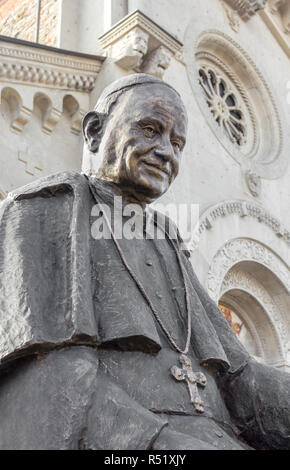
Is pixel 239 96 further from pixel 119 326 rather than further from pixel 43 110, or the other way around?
pixel 119 326

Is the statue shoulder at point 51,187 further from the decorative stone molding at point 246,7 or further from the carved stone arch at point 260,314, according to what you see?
the decorative stone molding at point 246,7

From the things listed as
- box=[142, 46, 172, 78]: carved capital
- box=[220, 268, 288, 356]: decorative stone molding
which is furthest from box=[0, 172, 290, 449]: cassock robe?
box=[220, 268, 288, 356]: decorative stone molding

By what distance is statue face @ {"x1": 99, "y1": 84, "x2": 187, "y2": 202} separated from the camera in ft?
7.93

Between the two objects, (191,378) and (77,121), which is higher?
(77,121)

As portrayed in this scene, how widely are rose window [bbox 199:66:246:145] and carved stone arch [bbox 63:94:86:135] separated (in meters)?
2.99

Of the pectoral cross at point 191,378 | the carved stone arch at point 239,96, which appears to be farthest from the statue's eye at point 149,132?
the carved stone arch at point 239,96

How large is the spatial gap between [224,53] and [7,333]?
10114 mm

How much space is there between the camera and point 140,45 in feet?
26.1

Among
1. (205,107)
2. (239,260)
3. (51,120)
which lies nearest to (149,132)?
(51,120)

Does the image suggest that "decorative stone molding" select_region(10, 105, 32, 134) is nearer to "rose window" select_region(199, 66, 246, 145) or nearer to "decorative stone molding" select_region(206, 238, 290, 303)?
"decorative stone molding" select_region(206, 238, 290, 303)

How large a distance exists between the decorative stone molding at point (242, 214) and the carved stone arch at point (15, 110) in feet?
7.66

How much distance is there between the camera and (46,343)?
1.83 metres

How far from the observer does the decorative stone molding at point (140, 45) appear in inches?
314

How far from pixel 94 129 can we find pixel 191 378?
1.02 meters
